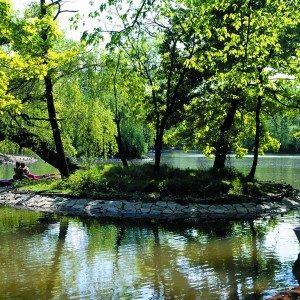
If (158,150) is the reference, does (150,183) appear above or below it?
below

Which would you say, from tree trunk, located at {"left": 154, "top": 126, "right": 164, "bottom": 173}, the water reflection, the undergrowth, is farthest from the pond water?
tree trunk, located at {"left": 154, "top": 126, "right": 164, "bottom": 173}

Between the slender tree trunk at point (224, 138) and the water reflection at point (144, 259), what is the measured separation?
7061 millimetres

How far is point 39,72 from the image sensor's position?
47.9 feet

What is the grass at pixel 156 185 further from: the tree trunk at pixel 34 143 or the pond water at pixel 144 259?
the pond water at pixel 144 259

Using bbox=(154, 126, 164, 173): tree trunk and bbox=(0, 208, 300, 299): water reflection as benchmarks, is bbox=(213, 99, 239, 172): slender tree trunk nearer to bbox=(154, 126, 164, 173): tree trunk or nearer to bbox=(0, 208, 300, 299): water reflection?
bbox=(154, 126, 164, 173): tree trunk

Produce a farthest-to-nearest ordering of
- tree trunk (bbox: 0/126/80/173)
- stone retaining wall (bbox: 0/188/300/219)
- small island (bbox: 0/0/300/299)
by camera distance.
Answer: tree trunk (bbox: 0/126/80/173)
stone retaining wall (bbox: 0/188/300/219)
small island (bbox: 0/0/300/299)

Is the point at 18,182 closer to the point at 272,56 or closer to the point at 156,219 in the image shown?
the point at 156,219

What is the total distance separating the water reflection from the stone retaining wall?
4.91 feet

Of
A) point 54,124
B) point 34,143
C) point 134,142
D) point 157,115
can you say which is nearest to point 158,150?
point 157,115

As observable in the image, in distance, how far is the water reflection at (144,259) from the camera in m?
8.73

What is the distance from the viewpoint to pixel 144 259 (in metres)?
11.0

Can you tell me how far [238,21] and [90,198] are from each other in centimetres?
1112

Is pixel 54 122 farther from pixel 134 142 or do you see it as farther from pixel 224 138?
pixel 134 142

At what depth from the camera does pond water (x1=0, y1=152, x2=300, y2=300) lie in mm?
8719
